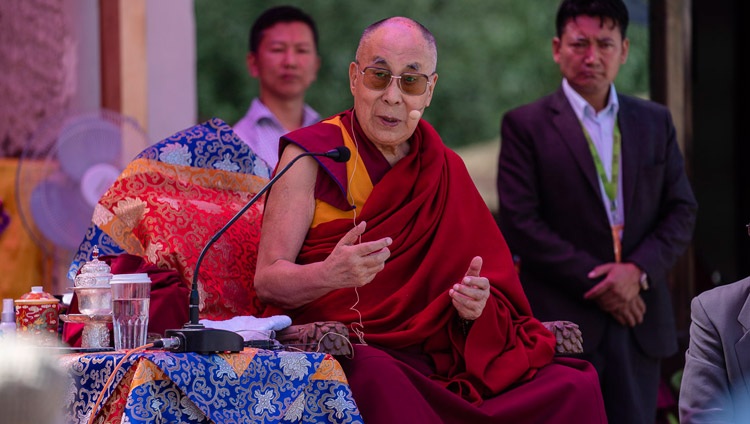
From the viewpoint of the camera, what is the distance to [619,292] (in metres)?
4.14

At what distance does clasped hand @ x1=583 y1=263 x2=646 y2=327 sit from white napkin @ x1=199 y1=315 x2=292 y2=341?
63.1 inches

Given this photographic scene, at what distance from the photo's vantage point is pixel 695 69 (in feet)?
23.4

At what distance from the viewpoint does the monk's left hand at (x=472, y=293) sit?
2.97m

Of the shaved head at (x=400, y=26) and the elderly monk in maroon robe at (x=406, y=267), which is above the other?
the shaved head at (x=400, y=26)

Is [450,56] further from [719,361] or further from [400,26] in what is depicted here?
[719,361]

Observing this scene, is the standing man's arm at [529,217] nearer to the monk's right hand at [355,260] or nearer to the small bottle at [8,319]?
the monk's right hand at [355,260]

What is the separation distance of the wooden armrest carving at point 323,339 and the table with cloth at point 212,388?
77 millimetres

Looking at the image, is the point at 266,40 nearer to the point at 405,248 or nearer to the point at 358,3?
the point at 405,248

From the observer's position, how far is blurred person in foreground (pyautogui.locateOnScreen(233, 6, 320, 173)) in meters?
4.99

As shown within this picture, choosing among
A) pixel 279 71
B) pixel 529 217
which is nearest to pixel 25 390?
pixel 529 217

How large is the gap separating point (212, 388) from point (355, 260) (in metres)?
0.56

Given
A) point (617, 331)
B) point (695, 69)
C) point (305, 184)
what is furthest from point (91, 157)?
point (695, 69)

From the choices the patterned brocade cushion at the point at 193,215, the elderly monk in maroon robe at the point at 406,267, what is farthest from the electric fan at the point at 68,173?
the elderly monk in maroon robe at the point at 406,267

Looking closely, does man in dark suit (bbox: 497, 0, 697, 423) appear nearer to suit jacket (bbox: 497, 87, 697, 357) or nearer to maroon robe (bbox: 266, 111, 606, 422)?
suit jacket (bbox: 497, 87, 697, 357)
